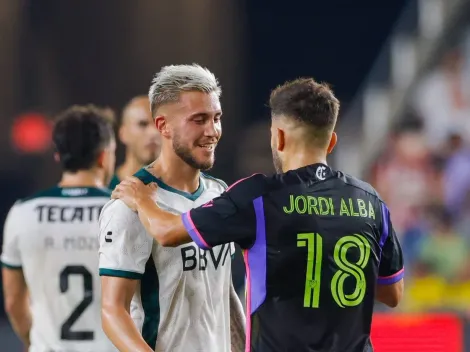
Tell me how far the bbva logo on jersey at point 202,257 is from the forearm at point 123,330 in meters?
0.31

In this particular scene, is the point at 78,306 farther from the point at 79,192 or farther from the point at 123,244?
the point at 123,244

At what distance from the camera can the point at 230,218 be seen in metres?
3.64

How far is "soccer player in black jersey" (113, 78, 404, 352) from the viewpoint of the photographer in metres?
3.65

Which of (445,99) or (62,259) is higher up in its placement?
(445,99)

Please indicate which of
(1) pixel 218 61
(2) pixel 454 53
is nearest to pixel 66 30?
(1) pixel 218 61

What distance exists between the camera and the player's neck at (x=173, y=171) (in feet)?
13.4

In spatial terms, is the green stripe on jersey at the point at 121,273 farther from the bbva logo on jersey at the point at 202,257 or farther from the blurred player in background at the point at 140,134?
the blurred player in background at the point at 140,134

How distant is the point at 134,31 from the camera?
15320 mm

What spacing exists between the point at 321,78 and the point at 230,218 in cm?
1225

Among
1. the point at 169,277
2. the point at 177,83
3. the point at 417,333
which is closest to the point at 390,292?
the point at 169,277

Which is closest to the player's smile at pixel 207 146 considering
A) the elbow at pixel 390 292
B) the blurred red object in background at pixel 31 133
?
the elbow at pixel 390 292

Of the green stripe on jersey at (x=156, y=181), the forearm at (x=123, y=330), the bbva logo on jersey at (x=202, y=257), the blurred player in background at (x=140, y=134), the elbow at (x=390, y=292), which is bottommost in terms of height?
the forearm at (x=123, y=330)

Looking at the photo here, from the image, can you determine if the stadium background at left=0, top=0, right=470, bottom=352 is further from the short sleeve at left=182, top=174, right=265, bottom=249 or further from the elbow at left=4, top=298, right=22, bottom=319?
the short sleeve at left=182, top=174, right=265, bottom=249

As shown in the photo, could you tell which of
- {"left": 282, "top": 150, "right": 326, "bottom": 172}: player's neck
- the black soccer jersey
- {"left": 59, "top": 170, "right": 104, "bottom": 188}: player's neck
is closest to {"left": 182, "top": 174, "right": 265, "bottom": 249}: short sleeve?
the black soccer jersey
